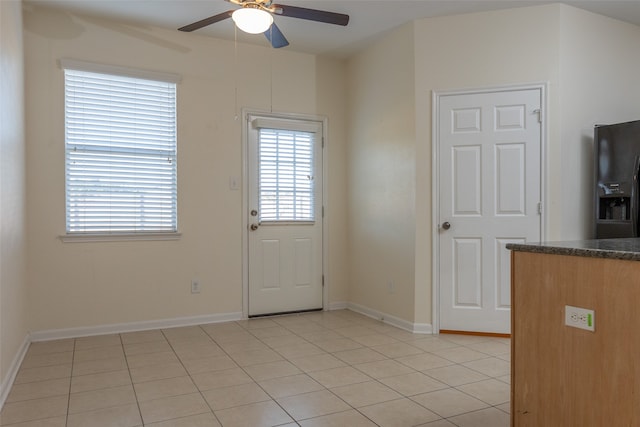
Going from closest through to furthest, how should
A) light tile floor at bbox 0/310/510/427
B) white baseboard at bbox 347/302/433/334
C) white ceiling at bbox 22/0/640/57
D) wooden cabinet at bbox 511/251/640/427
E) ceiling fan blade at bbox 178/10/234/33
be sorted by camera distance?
wooden cabinet at bbox 511/251/640/427, light tile floor at bbox 0/310/510/427, ceiling fan blade at bbox 178/10/234/33, white ceiling at bbox 22/0/640/57, white baseboard at bbox 347/302/433/334

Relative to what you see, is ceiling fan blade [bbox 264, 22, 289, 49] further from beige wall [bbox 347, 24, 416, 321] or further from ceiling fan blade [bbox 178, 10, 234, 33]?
beige wall [bbox 347, 24, 416, 321]

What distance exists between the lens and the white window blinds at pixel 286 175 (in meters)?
4.51

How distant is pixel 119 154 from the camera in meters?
3.90

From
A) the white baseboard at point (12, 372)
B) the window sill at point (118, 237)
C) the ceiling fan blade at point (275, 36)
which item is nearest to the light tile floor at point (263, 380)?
the white baseboard at point (12, 372)

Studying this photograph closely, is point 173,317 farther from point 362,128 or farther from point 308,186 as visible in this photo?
point 362,128

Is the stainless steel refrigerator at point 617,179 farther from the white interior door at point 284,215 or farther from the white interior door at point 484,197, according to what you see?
the white interior door at point 284,215

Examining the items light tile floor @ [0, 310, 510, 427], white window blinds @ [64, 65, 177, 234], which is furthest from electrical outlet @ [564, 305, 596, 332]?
white window blinds @ [64, 65, 177, 234]

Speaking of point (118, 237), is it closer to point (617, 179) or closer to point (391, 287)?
point (391, 287)

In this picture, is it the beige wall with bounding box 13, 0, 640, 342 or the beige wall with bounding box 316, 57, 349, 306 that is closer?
the beige wall with bounding box 13, 0, 640, 342

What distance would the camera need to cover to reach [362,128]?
15.2ft

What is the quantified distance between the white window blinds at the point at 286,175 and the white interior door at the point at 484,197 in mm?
1438

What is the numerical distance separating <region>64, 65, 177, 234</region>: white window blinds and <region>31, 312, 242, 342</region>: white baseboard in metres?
0.80

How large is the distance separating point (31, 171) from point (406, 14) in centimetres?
324

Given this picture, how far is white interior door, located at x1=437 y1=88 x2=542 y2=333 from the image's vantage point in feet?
11.9
